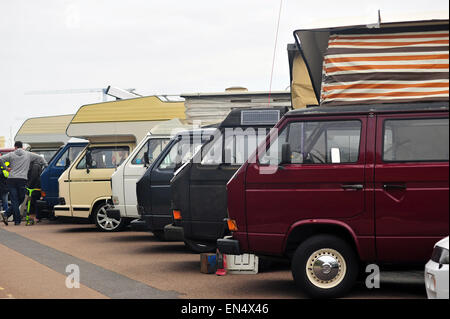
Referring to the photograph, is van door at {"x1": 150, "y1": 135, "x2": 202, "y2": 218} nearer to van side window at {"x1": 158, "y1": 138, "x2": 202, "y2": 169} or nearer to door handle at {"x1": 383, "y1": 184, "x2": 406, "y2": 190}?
van side window at {"x1": 158, "y1": 138, "x2": 202, "y2": 169}

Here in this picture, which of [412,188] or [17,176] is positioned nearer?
[412,188]

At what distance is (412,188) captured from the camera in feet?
27.3

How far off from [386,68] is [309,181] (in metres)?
1.44

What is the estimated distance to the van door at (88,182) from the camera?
57.0 feet

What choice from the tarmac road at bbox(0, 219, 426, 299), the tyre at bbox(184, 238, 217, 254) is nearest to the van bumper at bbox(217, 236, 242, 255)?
the tarmac road at bbox(0, 219, 426, 299)

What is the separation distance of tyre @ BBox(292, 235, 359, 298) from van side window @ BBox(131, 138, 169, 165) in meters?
7.20

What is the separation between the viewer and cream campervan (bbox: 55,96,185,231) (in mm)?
17406

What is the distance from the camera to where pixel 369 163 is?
8.48 metres

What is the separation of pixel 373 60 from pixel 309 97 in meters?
4.61

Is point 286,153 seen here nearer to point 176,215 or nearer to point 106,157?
point 176,215

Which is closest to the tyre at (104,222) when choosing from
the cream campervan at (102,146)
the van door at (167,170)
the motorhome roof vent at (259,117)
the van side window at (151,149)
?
the cream campervan at (102,146)

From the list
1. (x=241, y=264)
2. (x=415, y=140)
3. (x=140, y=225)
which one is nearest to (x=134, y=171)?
(x=140, y=225)
